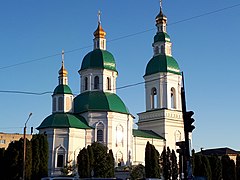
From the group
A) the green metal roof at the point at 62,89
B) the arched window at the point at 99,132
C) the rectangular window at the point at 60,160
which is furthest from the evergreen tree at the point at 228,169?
the green metal roof at the point at 62,89

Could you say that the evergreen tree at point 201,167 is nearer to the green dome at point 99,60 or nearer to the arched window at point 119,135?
the arched window at point 119,135

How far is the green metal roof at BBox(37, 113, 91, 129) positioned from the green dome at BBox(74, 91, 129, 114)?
1.60 metres

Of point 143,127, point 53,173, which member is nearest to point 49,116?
point 53,173

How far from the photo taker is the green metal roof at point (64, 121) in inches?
1954

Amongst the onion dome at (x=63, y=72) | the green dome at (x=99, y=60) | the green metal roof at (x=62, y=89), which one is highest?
the green dome at (x=99, y=60)

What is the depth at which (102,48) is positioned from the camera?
188ft

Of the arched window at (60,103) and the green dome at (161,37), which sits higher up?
the green dome at (161,37)

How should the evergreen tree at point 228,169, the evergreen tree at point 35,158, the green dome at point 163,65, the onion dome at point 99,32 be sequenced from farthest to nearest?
the green dome at point 163,65 < the onion dome at point 99,32 < the evergreen tree at point 228,169 < the evergreen tree at point 35,158

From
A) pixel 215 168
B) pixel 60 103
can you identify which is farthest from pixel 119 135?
pixel 215 168

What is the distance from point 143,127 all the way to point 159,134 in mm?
3510

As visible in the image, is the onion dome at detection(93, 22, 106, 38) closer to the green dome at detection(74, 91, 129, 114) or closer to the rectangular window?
the green dome at detection(74, 91, 129, 114)

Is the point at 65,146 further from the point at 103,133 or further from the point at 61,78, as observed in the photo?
the point at 61,78

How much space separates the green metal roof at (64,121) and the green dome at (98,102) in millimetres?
1603

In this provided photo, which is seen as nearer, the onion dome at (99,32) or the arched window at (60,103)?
the arched window at (60,103)
